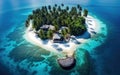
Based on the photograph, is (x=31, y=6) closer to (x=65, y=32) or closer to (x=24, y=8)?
(x=24, y=8)

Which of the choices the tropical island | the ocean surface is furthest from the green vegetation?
the ocean surface

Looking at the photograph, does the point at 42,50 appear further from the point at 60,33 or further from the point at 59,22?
the point at 59,22

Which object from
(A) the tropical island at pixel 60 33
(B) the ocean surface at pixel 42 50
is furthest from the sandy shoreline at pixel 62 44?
(B) the ocean surface at pixel 42 50

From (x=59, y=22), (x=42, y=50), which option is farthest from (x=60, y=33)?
(x=42, y=50)

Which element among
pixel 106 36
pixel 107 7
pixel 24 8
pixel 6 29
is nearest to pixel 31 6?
pixel 24 8

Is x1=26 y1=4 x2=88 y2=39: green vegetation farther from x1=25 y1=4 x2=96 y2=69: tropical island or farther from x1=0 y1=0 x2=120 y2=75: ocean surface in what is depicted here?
x1=0 y1=0 x2=120 y2=75: ocean surface

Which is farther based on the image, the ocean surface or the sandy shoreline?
the sandy shoreline
